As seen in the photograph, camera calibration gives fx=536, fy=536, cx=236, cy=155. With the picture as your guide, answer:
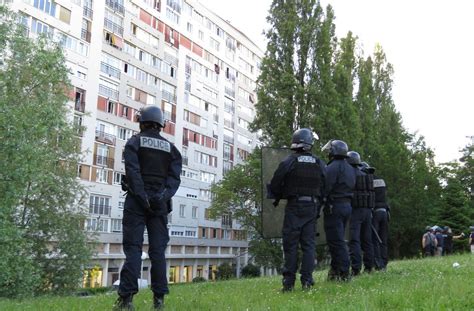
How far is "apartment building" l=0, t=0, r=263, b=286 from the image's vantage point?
154 ft

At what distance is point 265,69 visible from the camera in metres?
36.0

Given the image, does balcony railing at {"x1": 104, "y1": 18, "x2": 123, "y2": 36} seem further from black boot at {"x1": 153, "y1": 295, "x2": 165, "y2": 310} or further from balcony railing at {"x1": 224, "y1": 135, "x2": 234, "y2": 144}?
black boot at {"x1": 153, "y1": 295, "x2": 165, "y2": 310}

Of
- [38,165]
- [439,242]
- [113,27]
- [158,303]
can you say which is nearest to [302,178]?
[158,303]

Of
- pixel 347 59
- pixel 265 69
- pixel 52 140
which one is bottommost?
pixel 52 140

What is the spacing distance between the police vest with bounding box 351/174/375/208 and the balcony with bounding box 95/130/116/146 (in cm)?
4059

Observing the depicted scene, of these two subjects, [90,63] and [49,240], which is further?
[90,63]

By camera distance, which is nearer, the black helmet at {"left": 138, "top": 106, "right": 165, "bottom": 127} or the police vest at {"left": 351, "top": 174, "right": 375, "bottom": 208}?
the black helmet at {"left": 138, "top": 106, "right": 165, "bottom": 127}

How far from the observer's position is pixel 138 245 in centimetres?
635

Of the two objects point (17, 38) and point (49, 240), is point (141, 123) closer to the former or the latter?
point (17, 38)

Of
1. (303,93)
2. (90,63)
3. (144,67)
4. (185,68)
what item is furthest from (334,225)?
(185,68)

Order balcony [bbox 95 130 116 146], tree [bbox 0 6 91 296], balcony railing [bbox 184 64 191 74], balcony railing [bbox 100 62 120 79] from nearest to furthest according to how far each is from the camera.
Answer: tree [bbox 0 6 91 296] → balcony [bbox 95 130 116 146] → balcony railing [bbox 100 62 120 79] → balcony railing [bbox 184 64 191 74]

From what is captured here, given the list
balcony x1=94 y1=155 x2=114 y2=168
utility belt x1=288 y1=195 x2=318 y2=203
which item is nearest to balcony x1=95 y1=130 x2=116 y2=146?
balcony x1=94 y1=155 x2=114 y2=168

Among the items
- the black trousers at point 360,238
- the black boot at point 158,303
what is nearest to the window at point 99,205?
the black trousers at point 360,238

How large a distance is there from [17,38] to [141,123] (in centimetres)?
2082
